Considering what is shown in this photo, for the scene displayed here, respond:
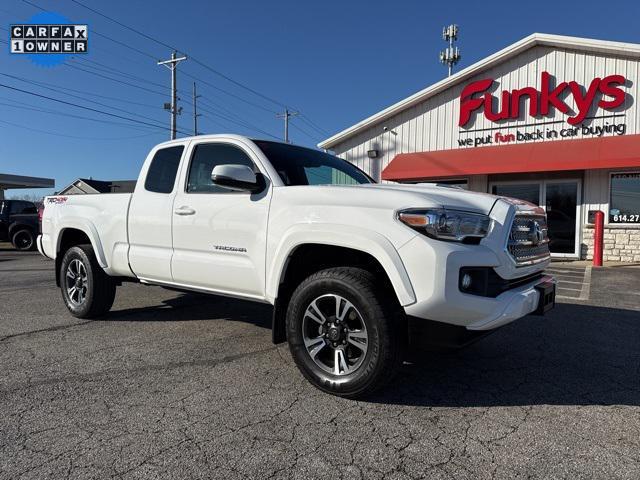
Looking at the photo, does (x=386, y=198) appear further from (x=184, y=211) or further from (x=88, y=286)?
(x=88, y=286)

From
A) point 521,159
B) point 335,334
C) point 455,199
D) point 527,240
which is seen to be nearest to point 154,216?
point 335,334

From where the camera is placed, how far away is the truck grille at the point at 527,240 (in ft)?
10.4

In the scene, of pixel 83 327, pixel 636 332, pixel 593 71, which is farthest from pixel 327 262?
pixel 593 71

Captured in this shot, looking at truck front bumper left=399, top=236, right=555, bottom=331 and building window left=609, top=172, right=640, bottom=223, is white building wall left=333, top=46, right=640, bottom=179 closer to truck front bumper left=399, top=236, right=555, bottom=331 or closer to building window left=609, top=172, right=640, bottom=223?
building window left=609, top=172, right=640, bottom=223

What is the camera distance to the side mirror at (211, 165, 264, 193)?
3430 mm

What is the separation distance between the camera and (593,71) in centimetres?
1215

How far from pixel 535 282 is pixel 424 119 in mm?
12183

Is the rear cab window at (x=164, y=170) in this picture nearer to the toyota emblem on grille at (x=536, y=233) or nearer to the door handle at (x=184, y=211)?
the door handle at (x=184, y=211)

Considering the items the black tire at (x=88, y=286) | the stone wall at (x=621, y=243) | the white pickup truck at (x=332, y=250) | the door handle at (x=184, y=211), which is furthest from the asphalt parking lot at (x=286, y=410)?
the stone wall at (x=621, y=243)

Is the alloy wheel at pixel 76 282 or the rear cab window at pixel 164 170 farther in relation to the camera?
the alloy wheel at pixel 76 282

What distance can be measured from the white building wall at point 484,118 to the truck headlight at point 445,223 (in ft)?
37.9

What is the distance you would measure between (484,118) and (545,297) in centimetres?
1153

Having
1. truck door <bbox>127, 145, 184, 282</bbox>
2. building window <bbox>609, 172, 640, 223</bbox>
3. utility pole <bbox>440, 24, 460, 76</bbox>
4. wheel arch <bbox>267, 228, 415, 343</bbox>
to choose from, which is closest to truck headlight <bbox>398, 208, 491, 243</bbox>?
wheel arch <bbox>267, 228, 415, 343</bbox>

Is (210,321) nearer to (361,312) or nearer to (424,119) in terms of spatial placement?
(361,312)
